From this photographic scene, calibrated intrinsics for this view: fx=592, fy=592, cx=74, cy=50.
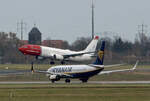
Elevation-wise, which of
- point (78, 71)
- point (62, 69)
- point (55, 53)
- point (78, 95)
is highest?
point (55, 53)

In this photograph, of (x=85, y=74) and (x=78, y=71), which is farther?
(x=78, y=71)

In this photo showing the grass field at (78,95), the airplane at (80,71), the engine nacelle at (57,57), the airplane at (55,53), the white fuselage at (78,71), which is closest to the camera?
the grass field at (78,95)

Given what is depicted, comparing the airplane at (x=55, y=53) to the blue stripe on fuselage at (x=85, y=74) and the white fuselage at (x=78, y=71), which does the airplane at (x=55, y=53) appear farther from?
the blue stripe on fuselage at (x=85, y=74)

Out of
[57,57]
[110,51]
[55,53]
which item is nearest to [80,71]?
[57,57]

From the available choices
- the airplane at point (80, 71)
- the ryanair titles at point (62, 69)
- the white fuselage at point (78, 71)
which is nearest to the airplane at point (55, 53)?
the ryanair titles at point (62, 69)

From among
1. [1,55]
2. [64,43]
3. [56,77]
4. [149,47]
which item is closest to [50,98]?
[56,77]

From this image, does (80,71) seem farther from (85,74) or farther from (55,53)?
(55,53)

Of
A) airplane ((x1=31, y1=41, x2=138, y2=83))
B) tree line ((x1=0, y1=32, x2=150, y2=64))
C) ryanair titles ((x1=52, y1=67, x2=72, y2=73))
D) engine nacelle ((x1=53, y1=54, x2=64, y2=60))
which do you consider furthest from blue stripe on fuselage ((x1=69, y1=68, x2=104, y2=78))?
tree line ((x1=0, y1=32, x2=150, y2=64))

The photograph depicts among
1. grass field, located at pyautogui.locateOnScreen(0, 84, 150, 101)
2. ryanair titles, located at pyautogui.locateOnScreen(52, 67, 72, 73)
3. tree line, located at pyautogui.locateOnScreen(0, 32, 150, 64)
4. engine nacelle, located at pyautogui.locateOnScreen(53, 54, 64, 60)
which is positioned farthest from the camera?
tree line, located at pyautogui.locateOnScreen(0, 32, 150, 64)

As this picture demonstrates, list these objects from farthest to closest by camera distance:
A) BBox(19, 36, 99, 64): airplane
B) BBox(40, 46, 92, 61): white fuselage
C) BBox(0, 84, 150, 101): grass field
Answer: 1. BBox(40, 46, 92, 61): white fuselage
2. BBox(19, 36, 99, 64): airplane
3. BBox(0, 84, 150, 101): grass field

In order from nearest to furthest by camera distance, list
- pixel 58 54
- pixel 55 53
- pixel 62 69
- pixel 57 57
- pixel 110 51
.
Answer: pixel 62 69 → pixel 57 57 → pixel 58 54 → pixel 55 53 → pixel 110 51

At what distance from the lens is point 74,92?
57.3 m

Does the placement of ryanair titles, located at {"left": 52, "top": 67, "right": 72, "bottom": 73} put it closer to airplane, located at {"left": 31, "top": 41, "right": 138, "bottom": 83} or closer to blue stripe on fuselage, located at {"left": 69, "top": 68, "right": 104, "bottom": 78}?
airplane, located at {"left": 31, "top": 41, "right": 138, "bottom": 83}

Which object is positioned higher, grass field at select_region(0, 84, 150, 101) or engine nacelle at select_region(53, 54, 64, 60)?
engine nacelle at select_region(53, 54, 64, 60)
